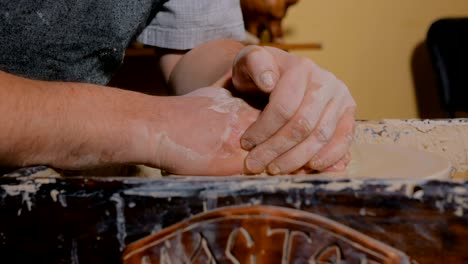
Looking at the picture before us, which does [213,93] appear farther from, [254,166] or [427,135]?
[427,135]

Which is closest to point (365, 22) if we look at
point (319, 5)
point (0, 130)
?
point (319, 5)

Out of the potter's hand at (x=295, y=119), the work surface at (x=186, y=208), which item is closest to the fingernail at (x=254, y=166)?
the potter's hand at (x=295, y=119)

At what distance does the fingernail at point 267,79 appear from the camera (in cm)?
60

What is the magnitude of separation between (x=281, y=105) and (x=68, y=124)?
0.75 feet

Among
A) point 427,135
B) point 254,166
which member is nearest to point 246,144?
point 254,166

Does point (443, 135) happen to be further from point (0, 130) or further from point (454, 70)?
point (454, 70)

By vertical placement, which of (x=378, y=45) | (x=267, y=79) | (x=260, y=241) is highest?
(x=378, y=45)

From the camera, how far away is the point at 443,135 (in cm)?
83

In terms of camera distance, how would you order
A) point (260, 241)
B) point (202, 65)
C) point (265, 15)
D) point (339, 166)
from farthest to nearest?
point (265, 15) < point (202, 65) < point (339, 166) < point (260, 241)

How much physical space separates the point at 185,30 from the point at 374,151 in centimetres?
49

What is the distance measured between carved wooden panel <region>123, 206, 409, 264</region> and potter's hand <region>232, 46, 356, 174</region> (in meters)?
0.22

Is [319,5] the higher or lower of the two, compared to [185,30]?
higher

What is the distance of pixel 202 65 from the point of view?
0.95 meters

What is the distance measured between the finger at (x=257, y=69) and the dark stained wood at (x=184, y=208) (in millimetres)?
238
